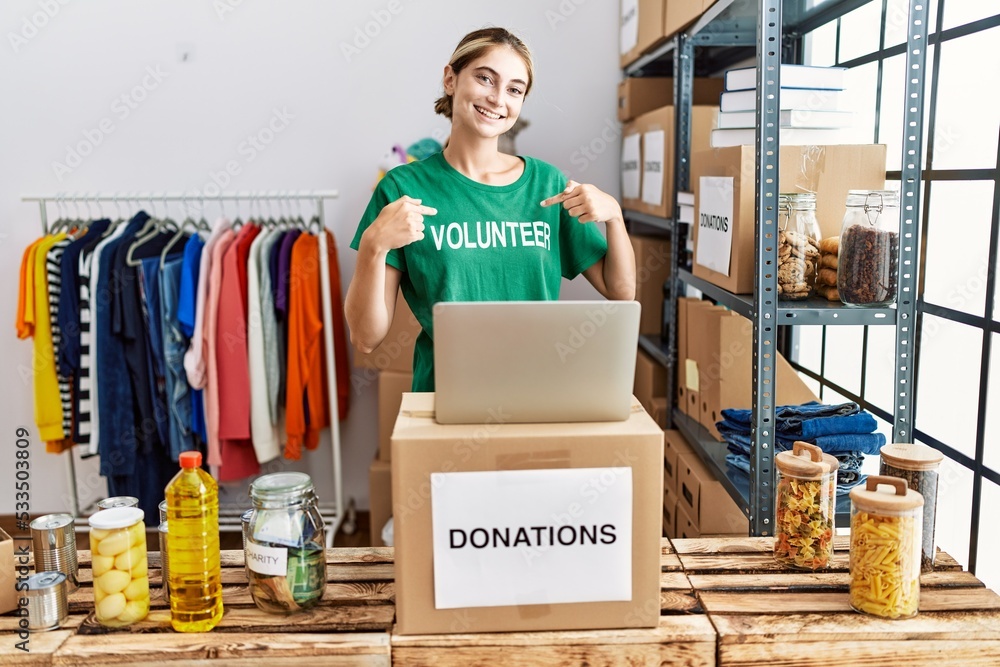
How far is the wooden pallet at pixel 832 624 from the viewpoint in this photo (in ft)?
3.81

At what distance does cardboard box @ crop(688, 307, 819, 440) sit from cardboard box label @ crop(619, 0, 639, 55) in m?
1.25

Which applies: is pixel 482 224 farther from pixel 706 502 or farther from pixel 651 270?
pixel 651 270

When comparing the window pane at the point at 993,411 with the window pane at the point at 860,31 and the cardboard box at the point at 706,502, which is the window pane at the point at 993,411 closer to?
the cardboard box at the point at 706,502

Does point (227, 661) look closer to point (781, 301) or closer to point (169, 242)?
point (781, 301)

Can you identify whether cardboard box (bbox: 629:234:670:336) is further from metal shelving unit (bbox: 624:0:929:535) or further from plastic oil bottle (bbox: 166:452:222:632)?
plastic oil bottle (bbox: 166:452:222:632)

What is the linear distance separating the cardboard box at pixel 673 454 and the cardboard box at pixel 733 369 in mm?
248

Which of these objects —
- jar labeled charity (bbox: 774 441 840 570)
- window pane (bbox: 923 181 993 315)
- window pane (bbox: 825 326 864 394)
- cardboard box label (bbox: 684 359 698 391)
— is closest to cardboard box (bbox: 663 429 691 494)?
cardboard box label (bbox: 684 359 698 391)

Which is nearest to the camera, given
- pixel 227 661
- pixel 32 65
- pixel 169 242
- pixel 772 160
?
pixel 227 661

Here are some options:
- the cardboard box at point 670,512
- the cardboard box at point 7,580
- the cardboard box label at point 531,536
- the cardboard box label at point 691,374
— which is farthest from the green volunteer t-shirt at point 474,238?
the cardboard box at point 670,512

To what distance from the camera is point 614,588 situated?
1.17 m

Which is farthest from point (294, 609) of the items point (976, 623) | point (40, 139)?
point (40, 139)

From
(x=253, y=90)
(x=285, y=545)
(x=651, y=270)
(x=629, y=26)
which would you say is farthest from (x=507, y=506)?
(x=253, y=90)

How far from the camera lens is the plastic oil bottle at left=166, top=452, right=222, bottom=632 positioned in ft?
3.82

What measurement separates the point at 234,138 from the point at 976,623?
3076mm
